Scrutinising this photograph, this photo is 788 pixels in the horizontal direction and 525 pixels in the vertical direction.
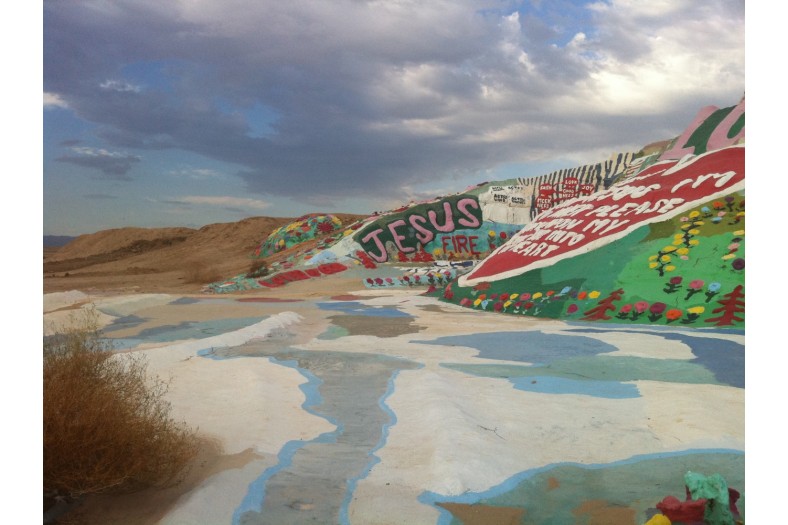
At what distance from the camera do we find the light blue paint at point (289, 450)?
12.1ft

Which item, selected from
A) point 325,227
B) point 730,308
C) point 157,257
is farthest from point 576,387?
point 157,257

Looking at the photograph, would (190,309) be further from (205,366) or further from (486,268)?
(486,268)

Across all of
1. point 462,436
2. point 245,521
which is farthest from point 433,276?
point 245,521

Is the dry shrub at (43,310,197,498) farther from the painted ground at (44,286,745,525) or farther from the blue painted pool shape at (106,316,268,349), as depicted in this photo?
the blue painted pool shape at (106,316,268,349)

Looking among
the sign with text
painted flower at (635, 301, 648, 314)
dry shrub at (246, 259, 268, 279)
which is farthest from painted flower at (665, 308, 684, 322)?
dry shrub at (246, 259, 268, 279)

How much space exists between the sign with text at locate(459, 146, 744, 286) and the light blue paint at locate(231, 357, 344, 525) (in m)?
9.55

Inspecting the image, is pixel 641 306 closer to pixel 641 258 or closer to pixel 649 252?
pixel 641 258

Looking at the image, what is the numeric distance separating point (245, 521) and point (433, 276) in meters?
19.8

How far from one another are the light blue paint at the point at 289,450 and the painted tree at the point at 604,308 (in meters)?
6.85

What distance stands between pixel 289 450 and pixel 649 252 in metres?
10.6

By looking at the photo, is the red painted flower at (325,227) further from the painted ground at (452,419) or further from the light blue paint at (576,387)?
the light blue paint at (576,387)

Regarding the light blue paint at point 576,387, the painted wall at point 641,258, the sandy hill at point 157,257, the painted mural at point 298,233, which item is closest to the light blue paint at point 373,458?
the light blue paint at point 576,387

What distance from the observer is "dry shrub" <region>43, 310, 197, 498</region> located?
3332mm

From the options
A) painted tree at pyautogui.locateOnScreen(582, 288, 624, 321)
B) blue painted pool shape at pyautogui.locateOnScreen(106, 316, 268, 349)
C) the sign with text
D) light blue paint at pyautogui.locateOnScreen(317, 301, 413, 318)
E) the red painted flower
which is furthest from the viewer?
the red painted flower
